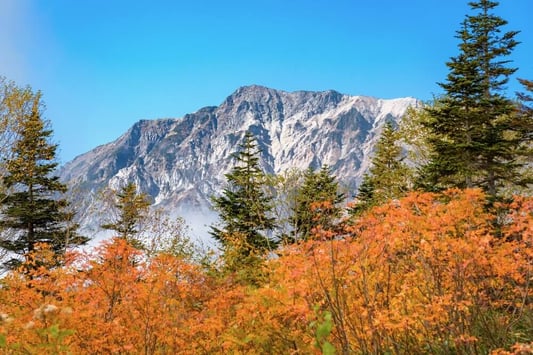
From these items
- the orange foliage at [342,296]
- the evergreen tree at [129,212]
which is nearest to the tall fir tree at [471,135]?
the orange foliage at [342,296]

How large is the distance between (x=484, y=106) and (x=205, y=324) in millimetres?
18285

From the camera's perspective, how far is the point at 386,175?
26.9 m

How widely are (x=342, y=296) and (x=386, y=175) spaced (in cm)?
2178

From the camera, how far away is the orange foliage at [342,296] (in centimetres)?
553

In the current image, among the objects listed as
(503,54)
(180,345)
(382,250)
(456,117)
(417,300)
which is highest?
(503,54)

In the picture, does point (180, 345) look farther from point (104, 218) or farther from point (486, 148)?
point (104, 218)

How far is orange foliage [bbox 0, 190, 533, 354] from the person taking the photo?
218 inches

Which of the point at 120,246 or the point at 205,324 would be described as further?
the point at 120,246

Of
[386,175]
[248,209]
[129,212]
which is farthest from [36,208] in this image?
[386,175]

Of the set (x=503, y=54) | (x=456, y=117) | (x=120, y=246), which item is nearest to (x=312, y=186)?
(x=456, y=117)

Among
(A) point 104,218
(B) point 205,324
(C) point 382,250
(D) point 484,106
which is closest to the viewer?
(C) point 382,250

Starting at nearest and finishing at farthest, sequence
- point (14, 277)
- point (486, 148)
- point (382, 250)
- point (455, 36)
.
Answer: point (382, 250) → point (14, 277) → point (486, 148) → point (455, 36)

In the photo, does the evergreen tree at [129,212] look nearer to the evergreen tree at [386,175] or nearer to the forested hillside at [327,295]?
the evergreen tree at [386,175]

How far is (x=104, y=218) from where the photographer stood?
27.6 metres
